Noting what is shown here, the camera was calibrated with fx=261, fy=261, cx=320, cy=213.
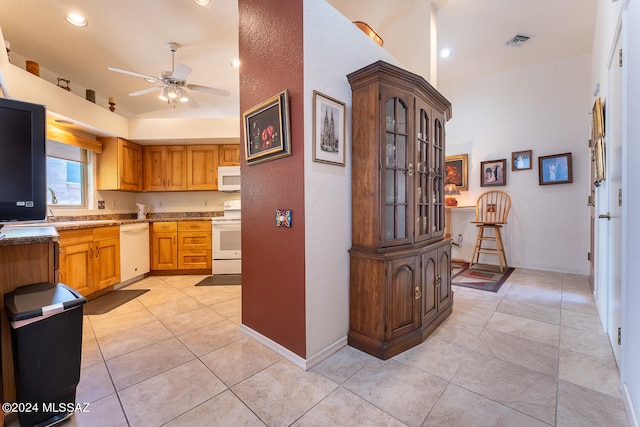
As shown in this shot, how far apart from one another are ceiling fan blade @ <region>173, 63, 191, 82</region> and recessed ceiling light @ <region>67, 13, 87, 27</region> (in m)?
0.89

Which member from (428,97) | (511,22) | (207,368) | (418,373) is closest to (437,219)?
(428,97)

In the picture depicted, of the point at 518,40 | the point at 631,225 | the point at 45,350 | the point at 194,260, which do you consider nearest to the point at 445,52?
the point at 518,40

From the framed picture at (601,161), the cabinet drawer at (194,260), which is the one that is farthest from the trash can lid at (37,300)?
the framed picture at (601,161)

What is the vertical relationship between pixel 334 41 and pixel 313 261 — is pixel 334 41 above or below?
above

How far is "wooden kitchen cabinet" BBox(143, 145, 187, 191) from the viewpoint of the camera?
173 inches

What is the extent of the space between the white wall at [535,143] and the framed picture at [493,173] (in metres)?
0.08

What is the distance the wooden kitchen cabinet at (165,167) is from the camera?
439cm

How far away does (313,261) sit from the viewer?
1.76 meters

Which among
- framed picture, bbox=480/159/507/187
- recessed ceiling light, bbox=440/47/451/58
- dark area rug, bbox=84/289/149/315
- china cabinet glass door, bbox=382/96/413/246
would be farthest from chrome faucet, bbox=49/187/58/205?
framed picture, bbox=480/159/507/187

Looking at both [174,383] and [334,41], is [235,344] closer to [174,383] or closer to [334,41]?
[174,383]

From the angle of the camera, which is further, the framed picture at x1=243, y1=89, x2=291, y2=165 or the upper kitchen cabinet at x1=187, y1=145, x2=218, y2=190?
the upper kitchen cabinet at x1=187, y1=145, x2=218, y2=190

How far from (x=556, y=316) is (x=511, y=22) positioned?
3.46 meters

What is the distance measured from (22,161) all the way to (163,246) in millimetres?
2993

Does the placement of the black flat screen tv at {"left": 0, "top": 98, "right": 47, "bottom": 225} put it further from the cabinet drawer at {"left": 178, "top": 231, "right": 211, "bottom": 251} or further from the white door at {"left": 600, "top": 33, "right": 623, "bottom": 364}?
the white door at {"left": 600, "top": 33, "right": 623, "bottom": 364}
